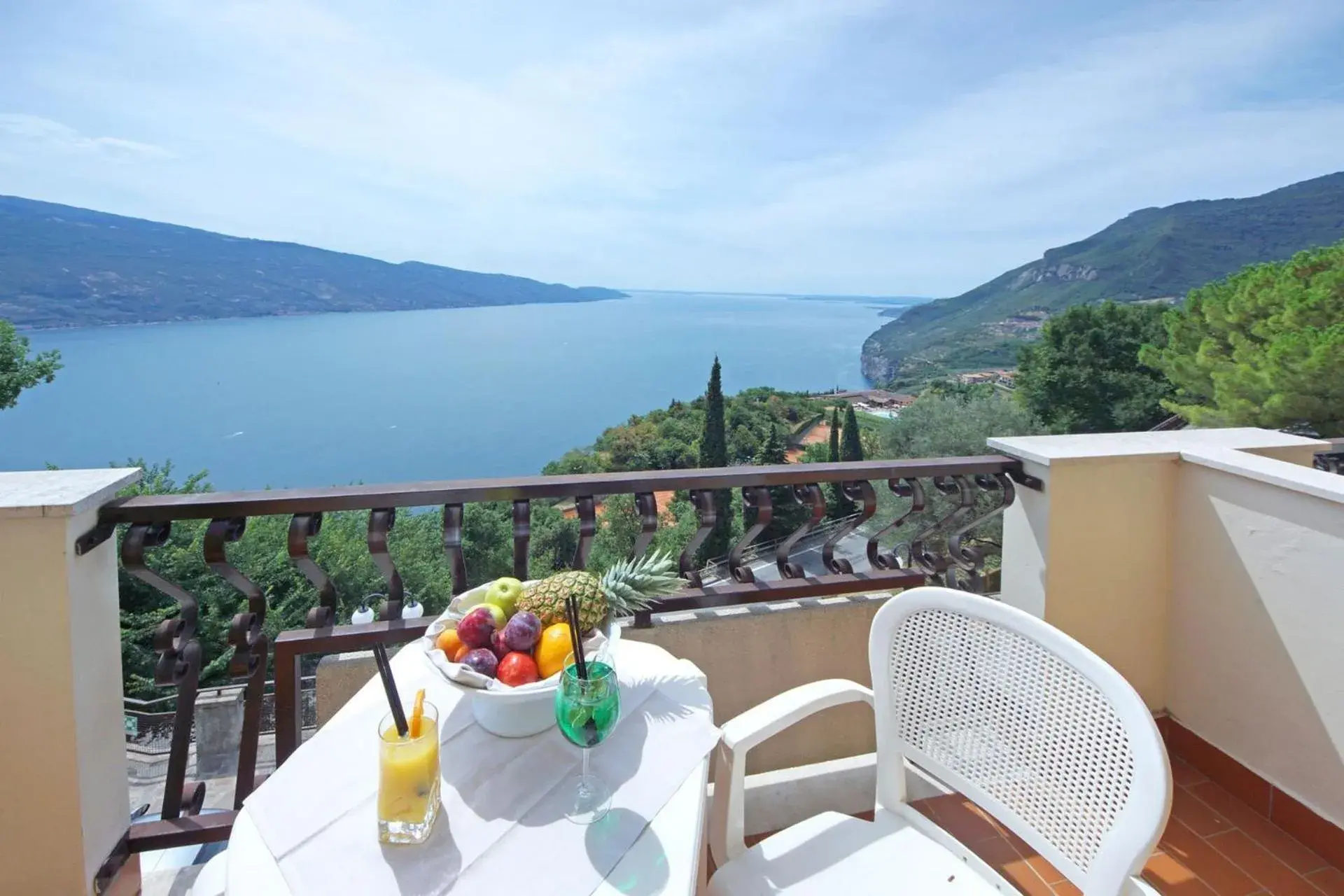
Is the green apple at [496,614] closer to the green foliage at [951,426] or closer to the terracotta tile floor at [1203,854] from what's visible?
the terracotta tile floor at [1203,854]

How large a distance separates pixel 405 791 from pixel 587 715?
0.72 feet

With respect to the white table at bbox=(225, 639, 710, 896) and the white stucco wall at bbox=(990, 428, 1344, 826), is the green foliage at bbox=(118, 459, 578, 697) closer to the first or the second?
the white stucco wall at bbox=(990, 428, 1344, 826)

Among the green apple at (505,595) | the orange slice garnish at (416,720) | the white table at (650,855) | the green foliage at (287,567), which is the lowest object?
the green foliage at (287,567)

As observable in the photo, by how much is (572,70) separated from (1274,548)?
918 cm

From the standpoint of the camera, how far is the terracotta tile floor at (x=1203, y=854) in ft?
4.83

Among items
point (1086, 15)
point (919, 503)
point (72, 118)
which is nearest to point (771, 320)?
point (72, 118)

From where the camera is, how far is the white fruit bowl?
0.91m

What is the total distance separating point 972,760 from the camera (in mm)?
1073

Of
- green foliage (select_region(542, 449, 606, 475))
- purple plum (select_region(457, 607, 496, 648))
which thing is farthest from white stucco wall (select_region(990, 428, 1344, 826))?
green foliage (select_region(542, 449, 606, 475))

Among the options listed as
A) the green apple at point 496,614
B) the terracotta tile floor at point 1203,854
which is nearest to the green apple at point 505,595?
the green apple at point 496,614

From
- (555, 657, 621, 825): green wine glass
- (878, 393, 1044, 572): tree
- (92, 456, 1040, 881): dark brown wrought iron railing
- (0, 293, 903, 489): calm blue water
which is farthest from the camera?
(0, 293, 903, 489): calm blue water

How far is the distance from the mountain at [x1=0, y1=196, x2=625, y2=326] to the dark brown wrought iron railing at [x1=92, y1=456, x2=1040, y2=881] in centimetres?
5466

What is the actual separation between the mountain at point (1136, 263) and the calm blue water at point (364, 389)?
16921mm

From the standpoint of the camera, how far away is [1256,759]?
1.68 meters
